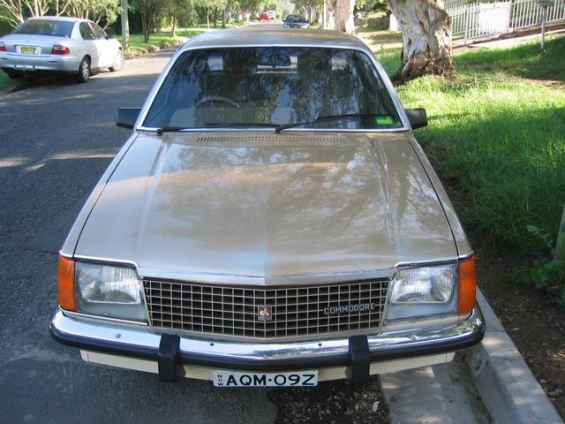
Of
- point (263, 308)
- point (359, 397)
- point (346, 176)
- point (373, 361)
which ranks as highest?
point (346, 176)

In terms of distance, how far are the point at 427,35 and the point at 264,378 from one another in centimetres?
995

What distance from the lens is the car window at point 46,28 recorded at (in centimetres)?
1323

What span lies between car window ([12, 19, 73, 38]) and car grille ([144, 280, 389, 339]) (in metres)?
12.7

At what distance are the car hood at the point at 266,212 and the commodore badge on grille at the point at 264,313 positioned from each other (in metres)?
0.13

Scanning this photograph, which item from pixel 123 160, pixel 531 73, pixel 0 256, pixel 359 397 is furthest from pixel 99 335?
pixel 531 73

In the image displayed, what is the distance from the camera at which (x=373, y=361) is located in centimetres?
235

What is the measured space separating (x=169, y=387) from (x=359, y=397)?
3.30 feet

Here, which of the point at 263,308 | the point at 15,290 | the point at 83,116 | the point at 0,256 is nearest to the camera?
the point at 263,308

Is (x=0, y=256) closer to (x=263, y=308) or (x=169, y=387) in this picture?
(x=169, y=387)

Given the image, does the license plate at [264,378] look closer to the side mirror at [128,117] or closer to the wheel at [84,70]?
the side mirror at [128,117]

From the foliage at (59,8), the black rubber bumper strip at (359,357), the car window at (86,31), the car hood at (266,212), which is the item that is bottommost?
the black rubber bumper strip at (359,357)

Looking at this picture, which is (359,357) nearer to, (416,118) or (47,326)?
(416,118)

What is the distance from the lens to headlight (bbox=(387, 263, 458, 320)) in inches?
92.6

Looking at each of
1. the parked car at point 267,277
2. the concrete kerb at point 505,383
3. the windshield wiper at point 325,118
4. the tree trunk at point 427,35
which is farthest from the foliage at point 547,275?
the tree trunk at point 427,35
